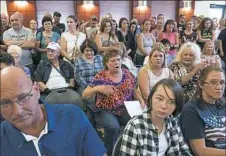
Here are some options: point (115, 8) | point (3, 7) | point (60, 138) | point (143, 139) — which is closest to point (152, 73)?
point (143, 139)

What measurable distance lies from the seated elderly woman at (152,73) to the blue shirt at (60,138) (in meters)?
1.55

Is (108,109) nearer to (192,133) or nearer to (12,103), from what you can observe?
(192,133)

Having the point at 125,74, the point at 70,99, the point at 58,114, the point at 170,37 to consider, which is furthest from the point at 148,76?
the point at 170,37

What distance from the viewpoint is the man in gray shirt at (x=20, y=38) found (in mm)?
3753

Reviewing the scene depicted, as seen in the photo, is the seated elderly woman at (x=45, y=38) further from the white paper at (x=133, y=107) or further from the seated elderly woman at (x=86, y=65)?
the white paper at (x=133, y=107)

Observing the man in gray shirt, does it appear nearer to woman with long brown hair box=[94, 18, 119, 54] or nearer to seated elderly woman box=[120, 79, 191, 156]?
woman with long brown hair box=[94, 18, 119, 54]

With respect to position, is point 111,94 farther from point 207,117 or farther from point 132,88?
point 207,117

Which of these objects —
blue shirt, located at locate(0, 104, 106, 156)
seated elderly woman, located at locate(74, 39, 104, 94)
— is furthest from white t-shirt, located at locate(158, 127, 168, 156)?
seated elderly woman, located at locate(74, 39, 104, 94)

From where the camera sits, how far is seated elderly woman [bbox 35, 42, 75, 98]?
10.00 feet

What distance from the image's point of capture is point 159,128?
4.74 ft

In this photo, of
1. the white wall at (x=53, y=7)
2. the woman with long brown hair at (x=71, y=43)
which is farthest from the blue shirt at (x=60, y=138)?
the white wall at (x=53, y=7)

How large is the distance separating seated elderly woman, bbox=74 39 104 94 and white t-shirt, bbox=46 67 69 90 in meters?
0.18

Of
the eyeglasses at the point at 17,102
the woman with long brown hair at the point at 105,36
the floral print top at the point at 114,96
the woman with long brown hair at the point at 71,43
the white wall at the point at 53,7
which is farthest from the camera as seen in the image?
the white wall at the point at 53,7

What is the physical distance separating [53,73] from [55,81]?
0.33 feet
